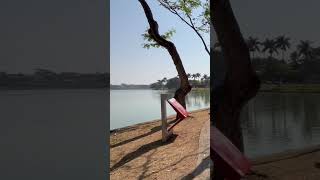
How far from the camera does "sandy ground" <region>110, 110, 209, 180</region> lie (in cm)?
393

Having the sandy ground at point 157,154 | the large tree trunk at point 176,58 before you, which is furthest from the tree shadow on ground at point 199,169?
the large tree trunk at point 176,58

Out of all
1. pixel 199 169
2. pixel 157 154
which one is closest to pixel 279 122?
pixel 199 169

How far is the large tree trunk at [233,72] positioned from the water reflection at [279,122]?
0.07m

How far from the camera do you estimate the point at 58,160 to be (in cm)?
451

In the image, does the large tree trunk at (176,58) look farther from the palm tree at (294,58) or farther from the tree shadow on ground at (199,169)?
the palm tree at (294,58)

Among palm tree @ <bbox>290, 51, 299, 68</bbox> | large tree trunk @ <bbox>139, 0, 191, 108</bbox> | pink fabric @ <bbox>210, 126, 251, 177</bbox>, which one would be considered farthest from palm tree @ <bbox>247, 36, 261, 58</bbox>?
large tree trunk @ <bbox>139, 0, 191, 108</bbox>

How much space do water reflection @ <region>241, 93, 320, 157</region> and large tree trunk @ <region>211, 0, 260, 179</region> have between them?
0.07m

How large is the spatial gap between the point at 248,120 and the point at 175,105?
2.71 meters

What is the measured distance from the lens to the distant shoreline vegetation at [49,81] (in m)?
4.11

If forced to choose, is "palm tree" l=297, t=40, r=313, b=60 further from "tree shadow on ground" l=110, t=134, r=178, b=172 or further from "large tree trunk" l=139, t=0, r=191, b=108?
"large tree trunk" l=139, t=0, r=191, b=108

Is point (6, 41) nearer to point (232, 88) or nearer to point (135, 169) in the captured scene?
point (135, 169)

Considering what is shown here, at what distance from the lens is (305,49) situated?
9.17ft

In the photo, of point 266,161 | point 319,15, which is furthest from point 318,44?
point 266,161

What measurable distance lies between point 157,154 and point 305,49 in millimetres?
2411
